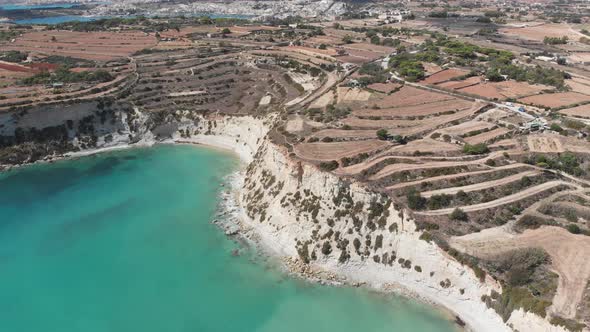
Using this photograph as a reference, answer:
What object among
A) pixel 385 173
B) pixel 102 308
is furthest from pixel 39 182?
pixel 385 173

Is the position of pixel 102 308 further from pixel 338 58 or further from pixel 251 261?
pixel 338 58

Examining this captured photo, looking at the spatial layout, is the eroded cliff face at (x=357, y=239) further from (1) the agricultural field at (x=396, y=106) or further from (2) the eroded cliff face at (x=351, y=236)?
(1) the agricultural field at (x=396, y=106)

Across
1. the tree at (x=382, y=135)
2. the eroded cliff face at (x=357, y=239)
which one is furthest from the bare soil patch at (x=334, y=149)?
the eroded cliff face at (x=357, y=239)

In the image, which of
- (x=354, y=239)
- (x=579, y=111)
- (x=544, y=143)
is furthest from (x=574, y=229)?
(x=579, y=111)

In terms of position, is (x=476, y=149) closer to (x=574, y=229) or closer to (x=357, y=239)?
(x=574, y=229)

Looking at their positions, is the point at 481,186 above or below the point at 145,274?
above

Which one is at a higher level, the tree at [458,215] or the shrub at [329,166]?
the shrub at [329,166]
